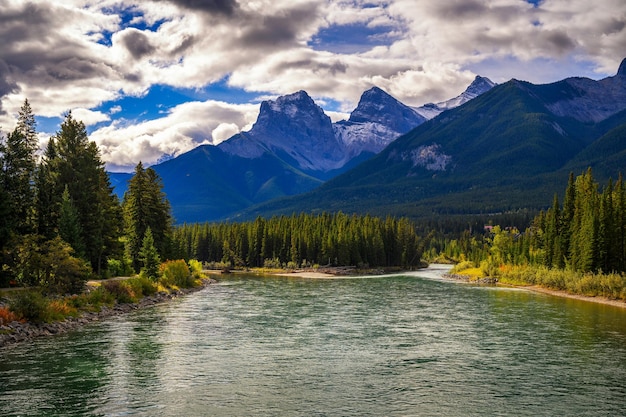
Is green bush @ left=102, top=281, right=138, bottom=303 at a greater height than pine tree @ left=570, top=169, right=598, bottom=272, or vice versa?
pine tree @ left=570, top=169, right=598, bottom=272

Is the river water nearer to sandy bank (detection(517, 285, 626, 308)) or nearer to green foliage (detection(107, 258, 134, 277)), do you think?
sandy bank (detection(517, 285, 626, 308))

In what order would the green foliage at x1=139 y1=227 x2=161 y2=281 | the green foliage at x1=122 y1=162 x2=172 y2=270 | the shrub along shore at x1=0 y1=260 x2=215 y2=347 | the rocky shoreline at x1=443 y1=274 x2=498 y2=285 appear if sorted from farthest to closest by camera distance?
the rocky shoreline at x1=443 y1=274 x2=498 y2=285 < the green foliage at x1=122 y1=162 x2=172 y2=270 < the green foliage at x1=139 y1=227 x2=161 y2=281 < the shrub along shore at x1=0 y1=260 x2=215 y2=347

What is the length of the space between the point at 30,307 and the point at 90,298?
13313 mm

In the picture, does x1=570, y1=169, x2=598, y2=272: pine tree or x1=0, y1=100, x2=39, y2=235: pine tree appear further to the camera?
x1=570, y1=169, x2=598, y2=272: pine tree

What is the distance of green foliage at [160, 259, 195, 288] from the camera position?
9688 cm

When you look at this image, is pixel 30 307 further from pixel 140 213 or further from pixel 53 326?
pixel 140 213

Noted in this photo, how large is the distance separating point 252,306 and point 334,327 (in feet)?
69.9

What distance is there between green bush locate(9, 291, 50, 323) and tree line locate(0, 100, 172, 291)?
986cm

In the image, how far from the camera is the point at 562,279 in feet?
338

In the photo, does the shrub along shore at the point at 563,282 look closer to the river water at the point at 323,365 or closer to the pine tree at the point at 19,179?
the river water at the point at 323,365

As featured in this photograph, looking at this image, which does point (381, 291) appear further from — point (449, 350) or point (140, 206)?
point (449, 350)

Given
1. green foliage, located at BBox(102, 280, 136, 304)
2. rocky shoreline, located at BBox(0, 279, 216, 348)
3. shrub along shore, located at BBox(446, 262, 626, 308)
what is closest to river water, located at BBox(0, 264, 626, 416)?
rocky shoreline, located at BBox(0, 279, 216, 348)

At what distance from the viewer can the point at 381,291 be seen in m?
105

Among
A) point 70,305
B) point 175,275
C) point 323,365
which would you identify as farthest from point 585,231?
point 70,305
